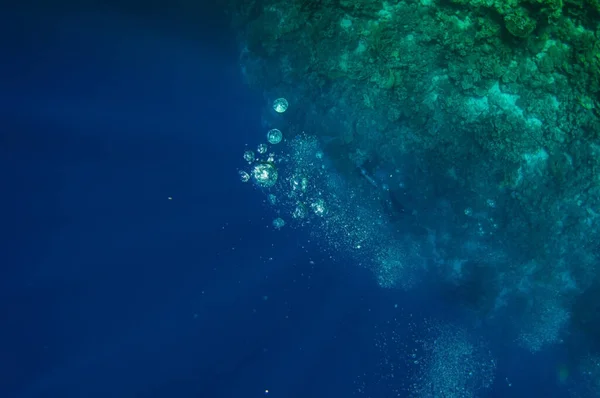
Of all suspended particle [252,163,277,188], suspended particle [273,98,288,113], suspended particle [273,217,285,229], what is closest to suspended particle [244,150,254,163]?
suspended particle [252,163,277,188]

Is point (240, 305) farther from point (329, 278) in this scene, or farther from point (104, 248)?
point (104, 248)

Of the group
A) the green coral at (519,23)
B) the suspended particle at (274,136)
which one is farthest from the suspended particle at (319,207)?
the green coral at (519,23)

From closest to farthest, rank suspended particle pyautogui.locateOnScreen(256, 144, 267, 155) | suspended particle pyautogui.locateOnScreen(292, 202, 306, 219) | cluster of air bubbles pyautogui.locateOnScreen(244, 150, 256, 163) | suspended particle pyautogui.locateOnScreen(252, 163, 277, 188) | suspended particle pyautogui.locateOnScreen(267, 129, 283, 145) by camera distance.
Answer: suspended particle pyautogui.locateOnScreen(267, 129, 283, 145), suspended particle pyautogui.locateOnScreen(256, 144, 267, 155), suspended particle pyautogui.locateOnScreen(252, 163, 277, 188), suspended particle pyautogui.locateOnScreen(292, 202, 306, 219), cluster of air bubbles pyautogui.locateOnScreen(244, 150, 256, 163)

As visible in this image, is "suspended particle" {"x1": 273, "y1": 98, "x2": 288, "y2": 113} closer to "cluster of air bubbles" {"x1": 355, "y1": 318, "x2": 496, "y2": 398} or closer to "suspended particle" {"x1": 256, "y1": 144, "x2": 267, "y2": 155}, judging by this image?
"suspended particle" {"x1": 256, "y1": 144, "x2": 267, "y2": 155}

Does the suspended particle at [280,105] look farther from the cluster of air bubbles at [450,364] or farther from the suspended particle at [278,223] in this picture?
the cluster of air bubbles at [450,364]

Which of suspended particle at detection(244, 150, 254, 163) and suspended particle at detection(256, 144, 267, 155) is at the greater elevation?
suspended particle at detection(256, 144, 267, 155)

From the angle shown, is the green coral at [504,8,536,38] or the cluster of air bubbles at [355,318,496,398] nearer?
the green coral at [504,8,536,38]

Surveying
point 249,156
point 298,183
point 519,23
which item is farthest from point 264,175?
point 519,23
